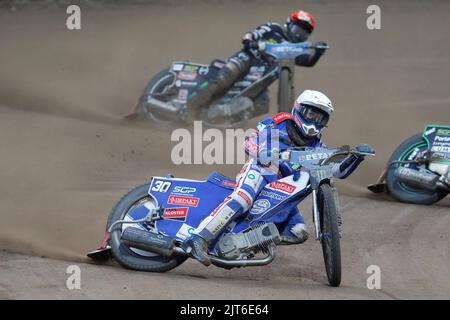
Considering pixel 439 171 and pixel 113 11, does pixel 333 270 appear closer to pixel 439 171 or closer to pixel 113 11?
pixel 439 171

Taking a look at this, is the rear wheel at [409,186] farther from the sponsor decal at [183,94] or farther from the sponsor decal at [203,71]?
the sponsor decal at [183,94]

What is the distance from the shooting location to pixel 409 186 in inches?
475

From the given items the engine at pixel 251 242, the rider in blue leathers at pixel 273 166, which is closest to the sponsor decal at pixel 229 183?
the rider in blue leathers at pixel 273 166

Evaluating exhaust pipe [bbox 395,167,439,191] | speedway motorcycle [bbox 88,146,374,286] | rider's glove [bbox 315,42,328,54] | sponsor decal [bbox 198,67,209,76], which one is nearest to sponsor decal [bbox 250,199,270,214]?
speedway motorcycle [bbox 88,146,374,286]

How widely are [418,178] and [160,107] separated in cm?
554

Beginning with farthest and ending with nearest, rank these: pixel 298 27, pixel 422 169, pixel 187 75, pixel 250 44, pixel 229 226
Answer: pixel 187 75 → pixel 250 44 → pixel 298 27 → pixel 422 169 → pixel 229 226

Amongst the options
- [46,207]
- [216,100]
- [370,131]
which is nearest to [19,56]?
[216,100]

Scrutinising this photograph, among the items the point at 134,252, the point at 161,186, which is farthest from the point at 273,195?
the point at 134,252

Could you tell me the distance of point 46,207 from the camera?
37.0 feet

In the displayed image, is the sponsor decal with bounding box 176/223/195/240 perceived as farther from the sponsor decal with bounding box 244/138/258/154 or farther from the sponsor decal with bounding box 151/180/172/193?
the sponsor decal with bounding box 244/138/258/154

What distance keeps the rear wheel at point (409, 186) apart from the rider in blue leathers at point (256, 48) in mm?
3454

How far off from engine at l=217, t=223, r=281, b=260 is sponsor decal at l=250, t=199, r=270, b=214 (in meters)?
0.14

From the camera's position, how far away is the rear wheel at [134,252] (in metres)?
9.02

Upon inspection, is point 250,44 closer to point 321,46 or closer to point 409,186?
point 321,46
